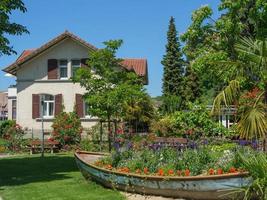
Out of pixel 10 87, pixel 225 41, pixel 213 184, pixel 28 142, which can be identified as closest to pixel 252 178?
pixel 213 184

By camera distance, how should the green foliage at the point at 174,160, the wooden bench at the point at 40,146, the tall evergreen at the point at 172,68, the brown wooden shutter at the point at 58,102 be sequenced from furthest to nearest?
the tall evergreen at the point at 172,68 → the brown wooden shutter at the point at 58,102 → the wooden bench at the point at 40,146 → the green foliage at the point at 174,160

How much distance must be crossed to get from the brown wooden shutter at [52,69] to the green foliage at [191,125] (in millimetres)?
11752

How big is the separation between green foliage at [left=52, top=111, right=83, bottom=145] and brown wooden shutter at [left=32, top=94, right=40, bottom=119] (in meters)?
3.68

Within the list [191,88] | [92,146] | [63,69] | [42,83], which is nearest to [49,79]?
[42,83]

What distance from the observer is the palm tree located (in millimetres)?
10586

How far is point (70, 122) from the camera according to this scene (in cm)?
3388

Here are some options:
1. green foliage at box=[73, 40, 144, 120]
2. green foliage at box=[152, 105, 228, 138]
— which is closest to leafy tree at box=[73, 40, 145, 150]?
green foliage at box=[73, 40, 144, 120]

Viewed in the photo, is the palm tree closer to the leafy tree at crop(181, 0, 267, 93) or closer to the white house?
the leafy tree at crop(181, 0, 267, 93)

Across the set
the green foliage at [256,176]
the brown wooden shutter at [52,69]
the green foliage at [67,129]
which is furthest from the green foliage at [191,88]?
the green foliage at [256,176]

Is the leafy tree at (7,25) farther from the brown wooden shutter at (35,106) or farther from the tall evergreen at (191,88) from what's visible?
the tall evergreen at (191,88)

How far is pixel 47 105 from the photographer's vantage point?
125 feet

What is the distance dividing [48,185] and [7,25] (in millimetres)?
5469

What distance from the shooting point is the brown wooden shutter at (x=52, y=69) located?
125ft

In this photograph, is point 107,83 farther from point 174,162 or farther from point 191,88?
point 191,88
